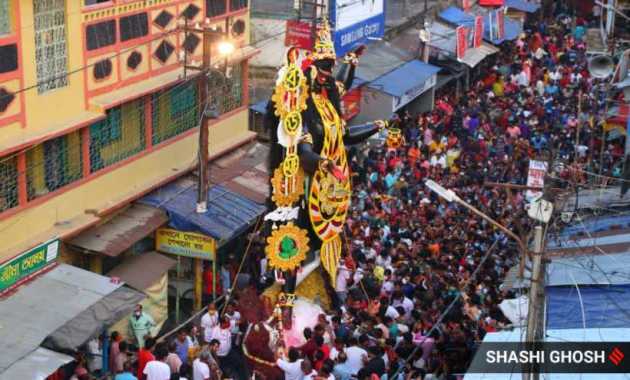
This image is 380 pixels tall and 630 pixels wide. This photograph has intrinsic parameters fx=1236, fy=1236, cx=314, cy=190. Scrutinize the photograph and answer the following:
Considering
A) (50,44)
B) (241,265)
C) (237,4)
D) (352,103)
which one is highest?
(50,44)

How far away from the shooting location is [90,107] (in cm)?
1939

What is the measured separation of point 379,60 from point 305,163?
15146 millimetres

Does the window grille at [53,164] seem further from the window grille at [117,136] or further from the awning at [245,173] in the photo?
the awning at [245,173]

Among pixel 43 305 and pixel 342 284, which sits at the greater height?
pixel 43 305

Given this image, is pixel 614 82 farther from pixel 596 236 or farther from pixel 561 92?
pixel 561 92

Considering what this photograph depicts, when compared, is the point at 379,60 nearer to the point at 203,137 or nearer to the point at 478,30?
the point at 478,30

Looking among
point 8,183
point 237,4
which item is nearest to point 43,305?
point 8,183

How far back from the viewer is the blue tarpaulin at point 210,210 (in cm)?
2109

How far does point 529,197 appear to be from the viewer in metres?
25.7

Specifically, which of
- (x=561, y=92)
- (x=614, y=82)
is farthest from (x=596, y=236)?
(x=561, y=92)

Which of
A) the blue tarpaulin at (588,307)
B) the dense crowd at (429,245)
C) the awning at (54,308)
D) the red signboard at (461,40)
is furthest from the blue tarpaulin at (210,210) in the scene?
the red signboard at (461,40)

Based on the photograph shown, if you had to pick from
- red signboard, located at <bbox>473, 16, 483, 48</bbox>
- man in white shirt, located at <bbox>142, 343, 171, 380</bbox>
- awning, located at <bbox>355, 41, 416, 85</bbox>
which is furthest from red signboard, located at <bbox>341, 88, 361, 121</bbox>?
man in white shirt, located at <bbox>142, 343, 171, 380</bbox>

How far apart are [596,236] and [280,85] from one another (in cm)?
584

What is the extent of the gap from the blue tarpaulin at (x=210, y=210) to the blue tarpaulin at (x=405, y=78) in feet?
28.6
